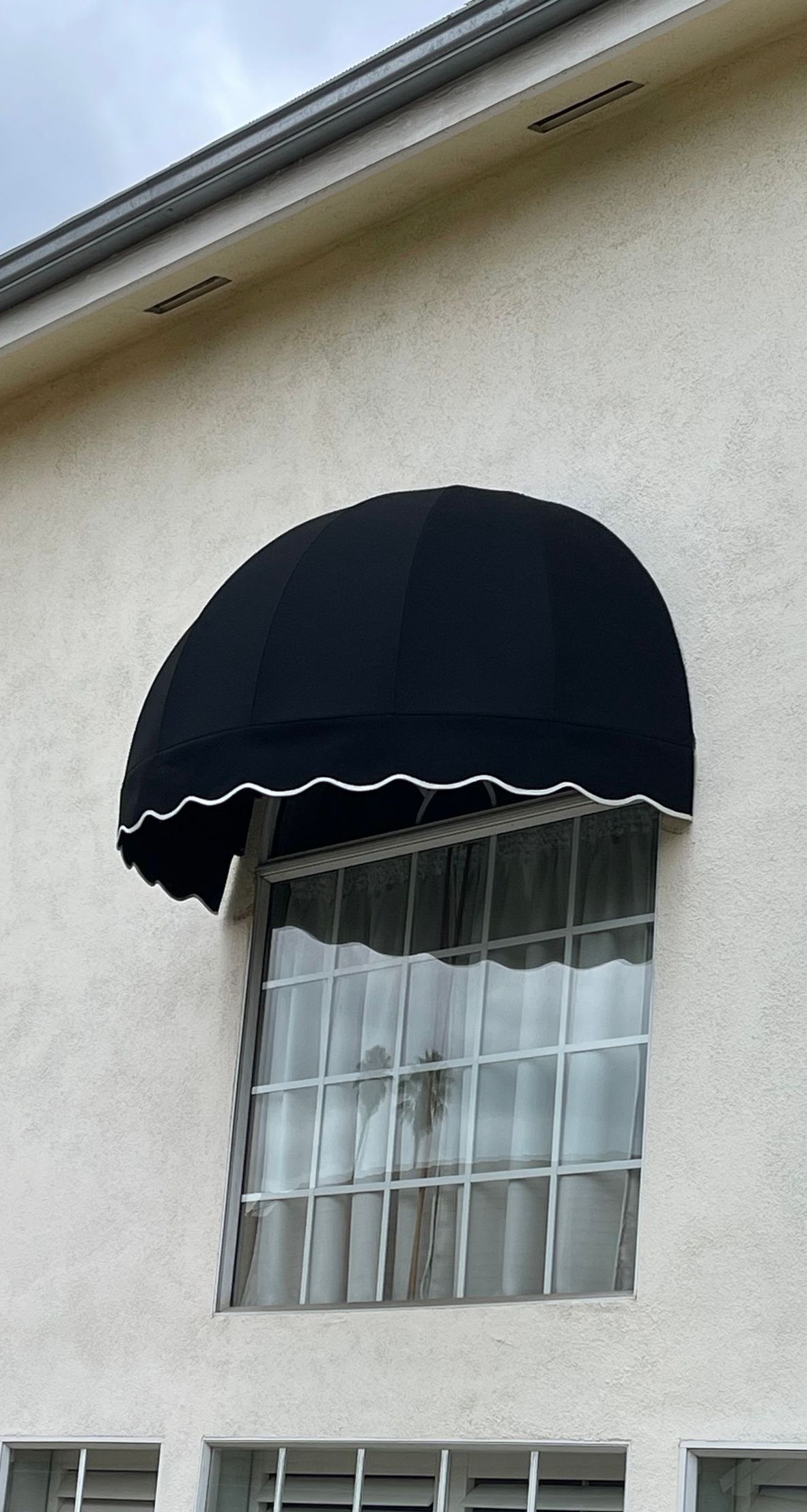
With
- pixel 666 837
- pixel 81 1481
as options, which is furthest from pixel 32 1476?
pixel 666 837

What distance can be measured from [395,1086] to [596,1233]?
4.05 feet

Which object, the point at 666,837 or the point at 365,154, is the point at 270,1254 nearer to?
the point at 666,837

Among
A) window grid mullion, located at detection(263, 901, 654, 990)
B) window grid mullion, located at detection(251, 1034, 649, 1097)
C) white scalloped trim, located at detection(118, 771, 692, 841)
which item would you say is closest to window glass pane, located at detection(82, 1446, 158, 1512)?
window grid mullion, located at detection(251, 1034, 649, 1097)

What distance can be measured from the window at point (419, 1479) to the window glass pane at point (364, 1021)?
1598 millimetres

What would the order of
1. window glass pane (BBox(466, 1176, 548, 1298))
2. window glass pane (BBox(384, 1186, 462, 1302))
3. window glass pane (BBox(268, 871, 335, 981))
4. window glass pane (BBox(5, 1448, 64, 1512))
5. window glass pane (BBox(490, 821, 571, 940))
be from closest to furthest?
window glass pane (BBox(466, 1176, 548, 1298)) → window glass pane (BBox(384, 1186, 462, 1302)) → window glass pane (BBox(490, 821, 571, 940)) → window glass pane (BBox(268, 871, 335, 981)) → window glass pane (BBox(5, 1448, 64, 1512))

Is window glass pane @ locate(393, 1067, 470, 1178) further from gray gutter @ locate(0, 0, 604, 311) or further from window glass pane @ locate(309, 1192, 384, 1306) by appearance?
gray gutter @ locate(0, 0, 604, 311)

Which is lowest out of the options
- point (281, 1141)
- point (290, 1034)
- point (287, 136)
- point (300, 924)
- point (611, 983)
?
point (281, 1141)

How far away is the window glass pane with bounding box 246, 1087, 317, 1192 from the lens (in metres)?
7.98

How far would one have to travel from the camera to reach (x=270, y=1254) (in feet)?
25.9

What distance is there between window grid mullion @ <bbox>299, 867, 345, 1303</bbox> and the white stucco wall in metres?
0.31

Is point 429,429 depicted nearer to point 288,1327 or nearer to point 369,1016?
point 369,1016

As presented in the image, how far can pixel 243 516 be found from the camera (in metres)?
9.21

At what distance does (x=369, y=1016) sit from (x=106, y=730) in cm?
251

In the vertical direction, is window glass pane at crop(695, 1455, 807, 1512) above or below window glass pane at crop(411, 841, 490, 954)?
below
